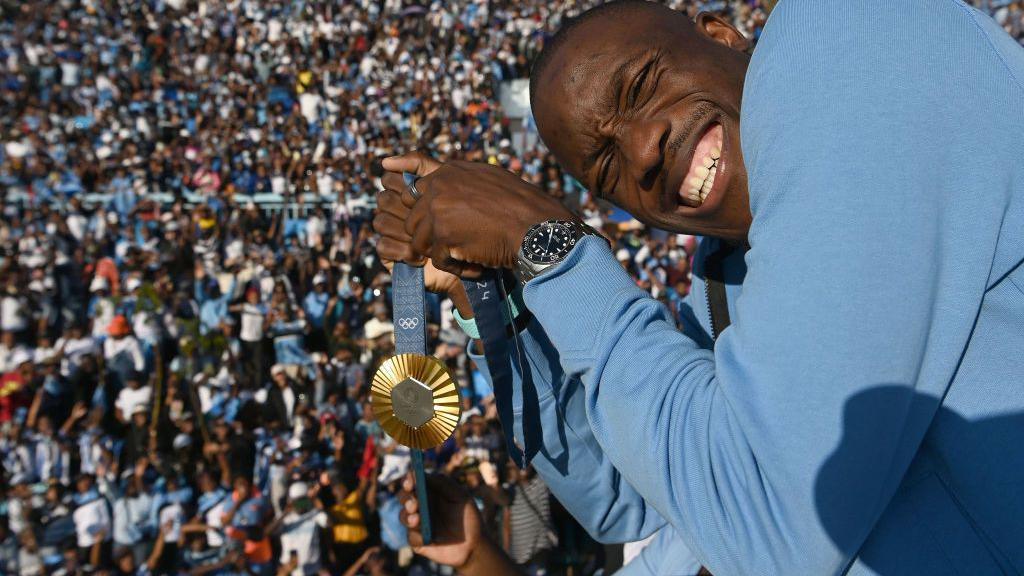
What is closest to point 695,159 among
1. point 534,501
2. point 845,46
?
point 845,46

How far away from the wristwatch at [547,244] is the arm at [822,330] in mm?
202

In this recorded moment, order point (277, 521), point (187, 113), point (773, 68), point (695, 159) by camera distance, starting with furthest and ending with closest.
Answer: point (187, 113), point (277, 521), point (695, 159), point (773, 68)

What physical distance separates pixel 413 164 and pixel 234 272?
1027cm

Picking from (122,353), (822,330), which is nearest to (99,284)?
(122,353)

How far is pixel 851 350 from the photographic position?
0.71 meters

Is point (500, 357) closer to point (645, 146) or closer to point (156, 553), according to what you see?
point (645, 146)

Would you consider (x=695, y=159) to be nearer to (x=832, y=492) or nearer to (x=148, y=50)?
(x=832, y=492)

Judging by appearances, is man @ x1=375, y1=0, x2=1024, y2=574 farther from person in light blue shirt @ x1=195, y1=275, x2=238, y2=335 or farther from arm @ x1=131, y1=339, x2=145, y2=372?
person in light blue shirt @ x1=195, y1=275, x2=238, y2=335

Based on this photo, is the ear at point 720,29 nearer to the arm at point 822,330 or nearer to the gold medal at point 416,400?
the arm at point 822,330

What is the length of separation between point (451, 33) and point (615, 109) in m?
19.0

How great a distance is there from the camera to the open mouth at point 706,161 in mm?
1057

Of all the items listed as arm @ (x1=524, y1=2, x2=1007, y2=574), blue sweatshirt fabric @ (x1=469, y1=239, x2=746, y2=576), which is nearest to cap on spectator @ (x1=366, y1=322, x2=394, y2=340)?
blue sweatshirt fabric @ (x1=469, y1=239, x2=746, y2=576)

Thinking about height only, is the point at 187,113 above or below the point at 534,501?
below

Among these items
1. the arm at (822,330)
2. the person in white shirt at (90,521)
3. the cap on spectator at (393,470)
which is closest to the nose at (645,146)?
the arm at (822,330)
